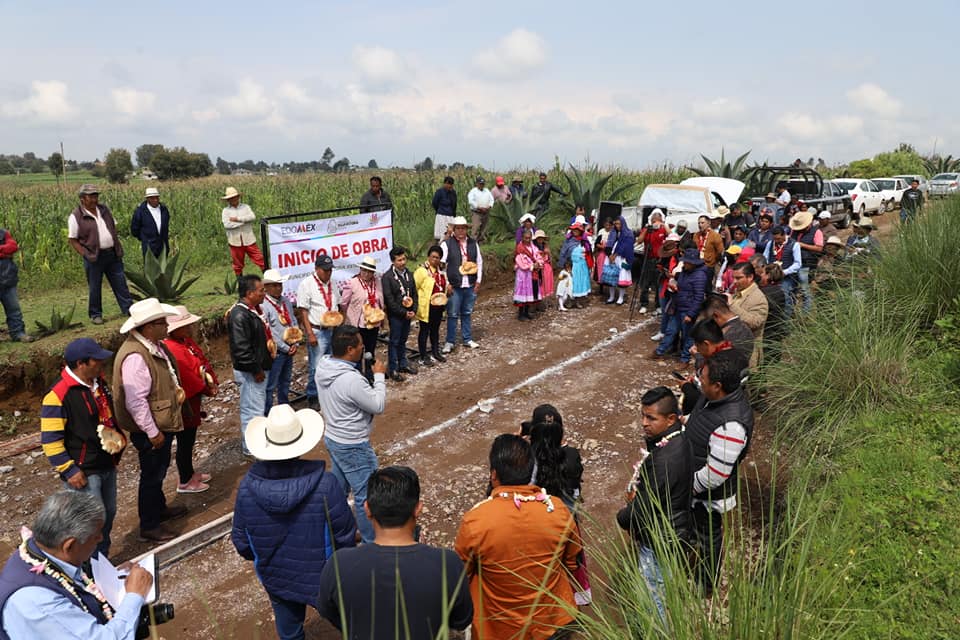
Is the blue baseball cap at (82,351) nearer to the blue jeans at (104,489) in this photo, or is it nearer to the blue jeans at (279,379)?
the blue jeans at (104,489)

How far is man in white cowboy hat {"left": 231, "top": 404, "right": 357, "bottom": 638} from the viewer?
3.14m

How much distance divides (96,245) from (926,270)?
10253 millimetres

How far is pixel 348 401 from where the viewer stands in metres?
4.36

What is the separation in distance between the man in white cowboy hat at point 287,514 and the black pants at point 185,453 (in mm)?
2734

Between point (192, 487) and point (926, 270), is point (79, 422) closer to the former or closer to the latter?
point (192, 487)

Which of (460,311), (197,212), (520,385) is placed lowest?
(520,385)

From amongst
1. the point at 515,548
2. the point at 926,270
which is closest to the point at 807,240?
the point at 926,270

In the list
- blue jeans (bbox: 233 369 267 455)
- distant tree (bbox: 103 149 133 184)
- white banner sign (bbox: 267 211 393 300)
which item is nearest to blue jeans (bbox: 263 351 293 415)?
blue jeans (bbox: 233 369 267 455)

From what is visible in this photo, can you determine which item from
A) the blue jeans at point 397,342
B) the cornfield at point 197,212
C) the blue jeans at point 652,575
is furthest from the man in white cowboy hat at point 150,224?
the blue jeans at point 652,575

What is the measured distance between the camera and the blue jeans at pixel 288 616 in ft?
11.0

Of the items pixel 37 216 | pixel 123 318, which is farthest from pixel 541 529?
pixel 37 216

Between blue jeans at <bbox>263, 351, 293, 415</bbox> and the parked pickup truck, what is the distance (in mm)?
13802

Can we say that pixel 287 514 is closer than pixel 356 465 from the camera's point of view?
Yes

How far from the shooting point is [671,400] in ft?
11.6
